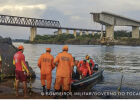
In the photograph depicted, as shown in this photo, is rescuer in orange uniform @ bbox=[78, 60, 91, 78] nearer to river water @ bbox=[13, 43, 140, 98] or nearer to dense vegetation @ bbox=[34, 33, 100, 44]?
river water @ bbox=[13, 43, 140, 98]

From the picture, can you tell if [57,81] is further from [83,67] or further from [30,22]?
[30,22]

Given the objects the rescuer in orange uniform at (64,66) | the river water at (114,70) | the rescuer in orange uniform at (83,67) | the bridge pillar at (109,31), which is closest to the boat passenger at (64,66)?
the rescuer in orange uniform at (64,66)

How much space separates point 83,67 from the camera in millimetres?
14406

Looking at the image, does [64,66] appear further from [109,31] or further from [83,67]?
[109,31]

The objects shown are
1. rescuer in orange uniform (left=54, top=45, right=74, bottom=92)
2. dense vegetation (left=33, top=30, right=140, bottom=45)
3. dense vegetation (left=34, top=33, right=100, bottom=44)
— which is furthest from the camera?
dense vegetation (left=34, top=33, right=100, bottom=44)

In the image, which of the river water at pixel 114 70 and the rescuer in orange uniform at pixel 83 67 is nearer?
the rescuer in orange uniform at pixel 83 67

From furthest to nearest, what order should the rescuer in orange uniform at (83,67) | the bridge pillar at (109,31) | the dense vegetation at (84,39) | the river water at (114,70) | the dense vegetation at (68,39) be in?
the dense vegetation at (68,39), the dense vegetation at (84,39), the bridge pillar at (109,31), the river water at (114,70), the rescuer in orange uniform at (83,67)

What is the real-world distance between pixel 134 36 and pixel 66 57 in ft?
420

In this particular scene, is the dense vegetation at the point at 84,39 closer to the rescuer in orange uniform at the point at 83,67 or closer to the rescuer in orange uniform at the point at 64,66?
the rescuer in orange uniform at the point at 83,67

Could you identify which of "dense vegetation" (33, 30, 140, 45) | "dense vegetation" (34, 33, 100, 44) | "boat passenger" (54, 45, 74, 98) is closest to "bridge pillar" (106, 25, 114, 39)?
"dense vegetation" (33, 30, 140, 45)

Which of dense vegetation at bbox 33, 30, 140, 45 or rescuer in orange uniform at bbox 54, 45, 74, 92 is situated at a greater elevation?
dense vegetation at bbox 33, 30, 140, 45

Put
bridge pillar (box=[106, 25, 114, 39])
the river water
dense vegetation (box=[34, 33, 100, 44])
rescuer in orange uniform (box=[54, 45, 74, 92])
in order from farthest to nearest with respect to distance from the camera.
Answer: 1. dense vegetation (box=[34, 33, 100, 44])
2. bridge pillar (box=[106, 25, 114, 39])
3. the river water
4. rescuer in orange uniform (box=[54, 45, 74, 92])
